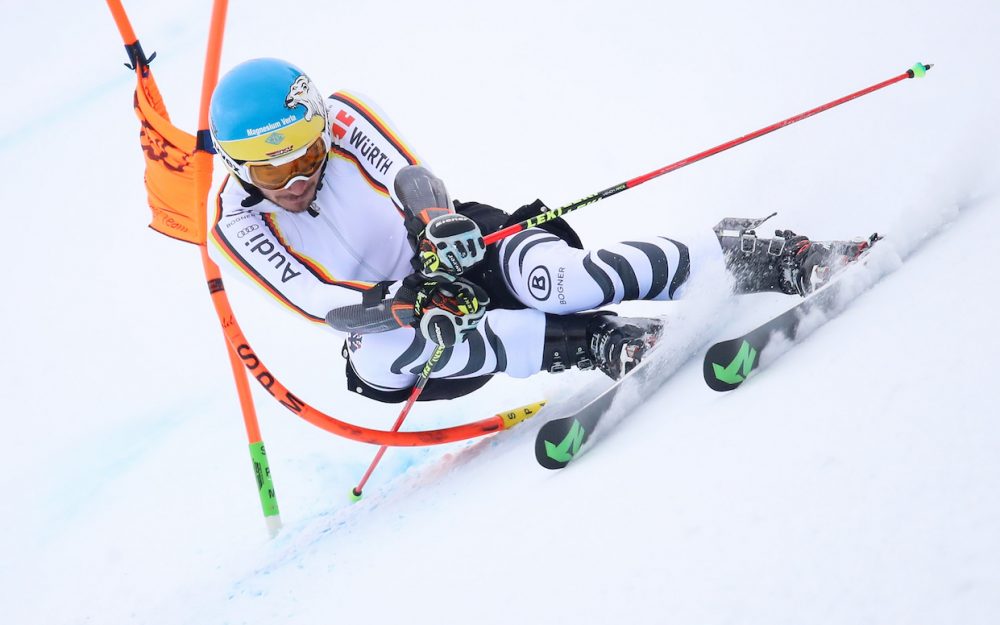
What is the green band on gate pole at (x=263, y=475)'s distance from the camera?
2.95 meters

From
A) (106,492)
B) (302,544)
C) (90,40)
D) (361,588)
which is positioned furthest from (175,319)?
(90,40)

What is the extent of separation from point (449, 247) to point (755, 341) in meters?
0.85

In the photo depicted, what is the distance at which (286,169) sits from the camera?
2.56m

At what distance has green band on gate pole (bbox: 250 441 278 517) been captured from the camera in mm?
2951

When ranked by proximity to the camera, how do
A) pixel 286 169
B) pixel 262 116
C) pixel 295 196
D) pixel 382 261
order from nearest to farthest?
pixel 262 116
pixel 286 169
pixel 295 196
pixel 382 261

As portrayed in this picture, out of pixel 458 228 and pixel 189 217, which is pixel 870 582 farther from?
pixel 189 217

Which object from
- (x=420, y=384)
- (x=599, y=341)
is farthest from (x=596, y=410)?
(x=420, y=384)

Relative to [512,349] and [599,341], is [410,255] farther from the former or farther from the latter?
[599,341]

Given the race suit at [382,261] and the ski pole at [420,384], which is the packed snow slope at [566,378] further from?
the race suit at [382,261]

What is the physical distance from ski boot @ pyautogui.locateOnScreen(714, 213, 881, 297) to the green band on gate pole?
171cm

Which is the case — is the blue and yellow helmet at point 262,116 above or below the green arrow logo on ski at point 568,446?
above

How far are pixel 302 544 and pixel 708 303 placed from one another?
5.19ft

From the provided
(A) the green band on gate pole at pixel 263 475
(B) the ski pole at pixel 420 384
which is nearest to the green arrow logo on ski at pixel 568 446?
(B) the ski pole at pixel 420 384

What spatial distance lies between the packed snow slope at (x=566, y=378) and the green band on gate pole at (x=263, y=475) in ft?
0.52
